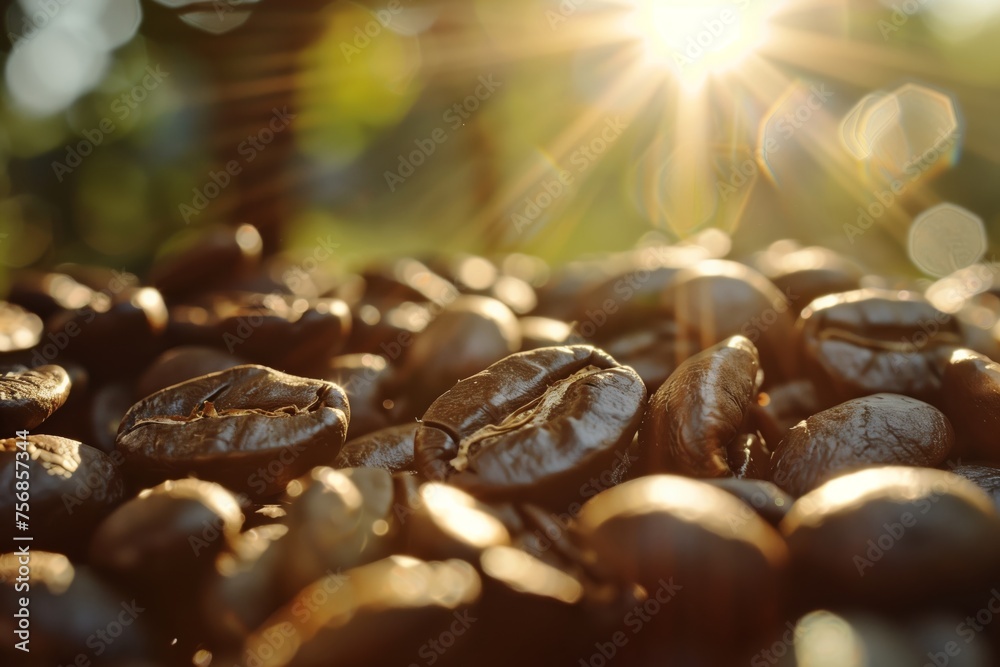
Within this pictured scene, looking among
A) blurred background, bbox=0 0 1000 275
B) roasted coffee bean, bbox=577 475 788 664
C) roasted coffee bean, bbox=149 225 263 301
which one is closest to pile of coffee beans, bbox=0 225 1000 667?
roasted coffee bean, bbox=577 475 788 664

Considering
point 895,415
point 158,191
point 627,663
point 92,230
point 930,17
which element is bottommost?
point 92,230

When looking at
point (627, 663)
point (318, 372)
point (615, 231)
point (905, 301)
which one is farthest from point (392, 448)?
point (615, 231)

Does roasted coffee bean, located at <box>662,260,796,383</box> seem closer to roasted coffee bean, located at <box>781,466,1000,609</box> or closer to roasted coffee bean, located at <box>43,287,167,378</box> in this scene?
roasted coffee bean, located at <box>781,466,1000,609</box>

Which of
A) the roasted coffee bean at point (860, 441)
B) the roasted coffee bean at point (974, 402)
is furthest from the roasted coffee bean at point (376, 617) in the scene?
the roasted coffee bean at point (974, 402)

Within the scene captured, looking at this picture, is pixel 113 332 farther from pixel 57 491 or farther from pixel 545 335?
pixel 545 335

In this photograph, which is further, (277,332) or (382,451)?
(277,332)

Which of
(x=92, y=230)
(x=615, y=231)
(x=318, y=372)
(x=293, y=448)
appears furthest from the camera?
(x=615, y=231)

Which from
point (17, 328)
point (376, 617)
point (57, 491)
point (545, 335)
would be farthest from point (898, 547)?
point (17, 328)

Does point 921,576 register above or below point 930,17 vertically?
below

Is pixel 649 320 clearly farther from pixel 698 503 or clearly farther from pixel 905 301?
pixel 698 503
